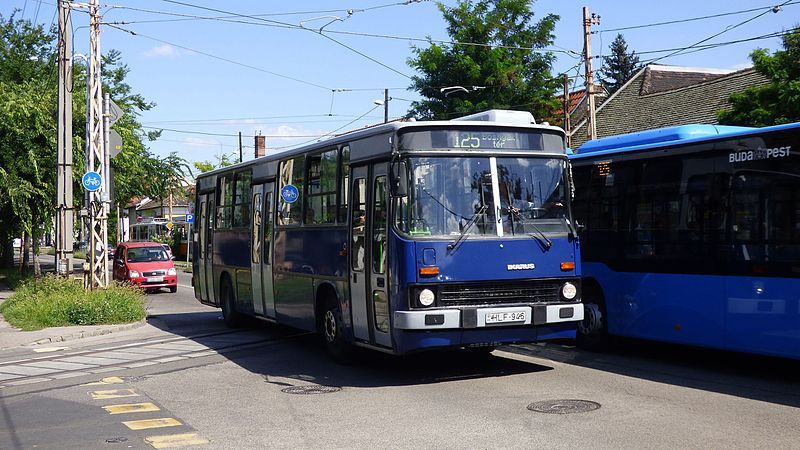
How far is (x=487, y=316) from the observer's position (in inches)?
425

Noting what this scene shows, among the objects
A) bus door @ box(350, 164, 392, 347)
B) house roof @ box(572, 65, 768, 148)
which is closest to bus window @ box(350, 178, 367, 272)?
bus door @ box(350, 164, 392, 347)

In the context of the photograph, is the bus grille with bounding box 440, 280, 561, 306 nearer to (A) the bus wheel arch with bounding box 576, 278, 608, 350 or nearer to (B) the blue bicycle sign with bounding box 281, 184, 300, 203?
(A) the bus wheel arch with bounding box 576, 278, 608, 350

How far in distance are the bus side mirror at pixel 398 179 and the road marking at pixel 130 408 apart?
139 inches

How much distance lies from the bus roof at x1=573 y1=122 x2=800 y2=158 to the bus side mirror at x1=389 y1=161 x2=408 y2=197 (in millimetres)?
3918

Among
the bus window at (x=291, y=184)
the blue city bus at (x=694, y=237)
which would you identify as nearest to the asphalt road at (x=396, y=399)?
the blue city bus at (x=694, y=237)

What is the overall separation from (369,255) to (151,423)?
3524mm

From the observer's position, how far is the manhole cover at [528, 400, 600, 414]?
9094mm

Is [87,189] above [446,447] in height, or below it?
above

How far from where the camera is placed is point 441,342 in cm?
1072

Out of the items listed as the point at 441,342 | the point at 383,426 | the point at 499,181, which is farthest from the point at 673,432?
the point at 499,181

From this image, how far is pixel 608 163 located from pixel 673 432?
6402mm

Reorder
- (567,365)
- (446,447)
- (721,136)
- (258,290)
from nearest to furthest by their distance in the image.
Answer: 1. (446,447)
2. (721,136)
3. (567,365)
4. (258,290)

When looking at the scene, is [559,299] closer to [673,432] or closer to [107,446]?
[673,432]

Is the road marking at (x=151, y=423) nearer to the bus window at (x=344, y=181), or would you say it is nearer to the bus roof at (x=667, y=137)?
the bus window at (x=344, y=181)
